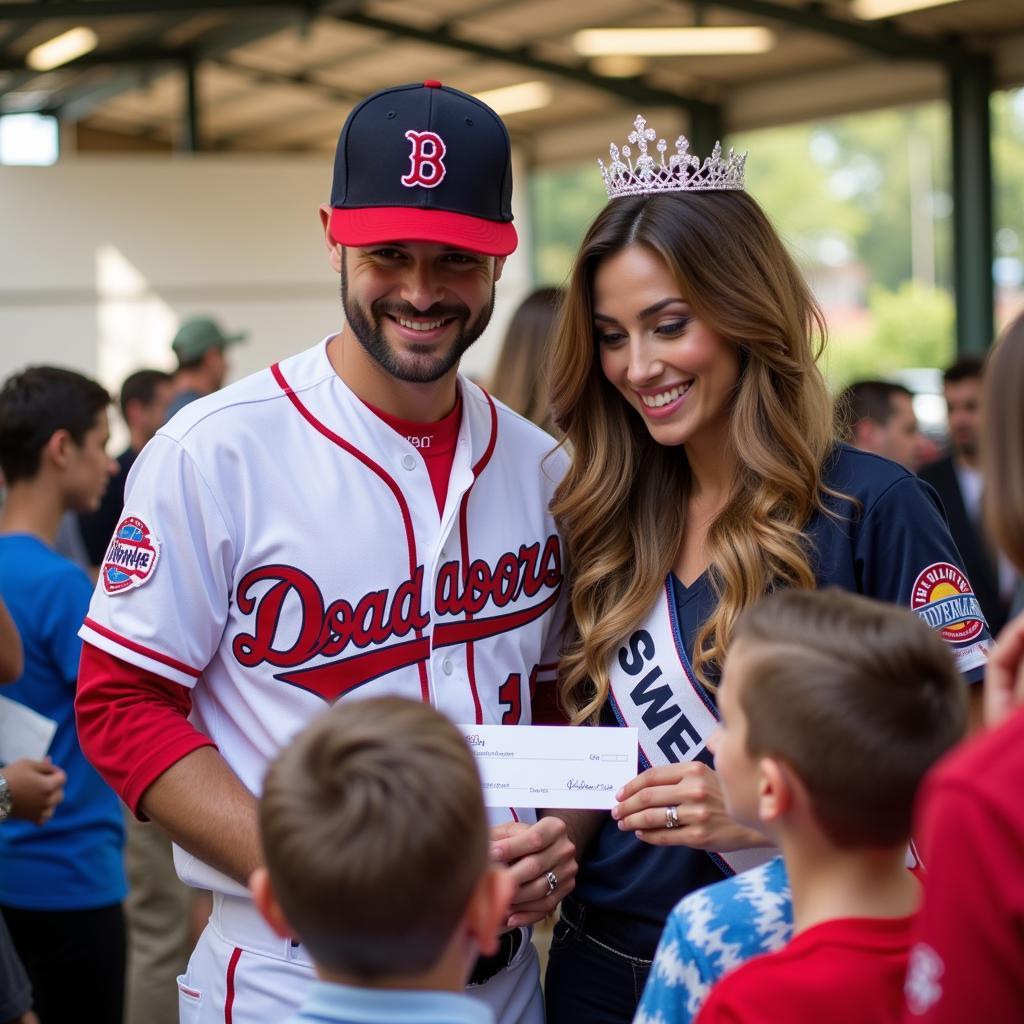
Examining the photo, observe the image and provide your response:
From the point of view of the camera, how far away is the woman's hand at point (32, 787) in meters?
2.74

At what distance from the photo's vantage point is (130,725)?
1.92 metres

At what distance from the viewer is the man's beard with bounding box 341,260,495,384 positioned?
2.07m

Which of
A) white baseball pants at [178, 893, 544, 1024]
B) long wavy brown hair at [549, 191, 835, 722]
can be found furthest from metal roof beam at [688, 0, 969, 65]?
white baseball pants at [178, 893, 544, 1024]

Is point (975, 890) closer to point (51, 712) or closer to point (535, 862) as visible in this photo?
point (535, 862)

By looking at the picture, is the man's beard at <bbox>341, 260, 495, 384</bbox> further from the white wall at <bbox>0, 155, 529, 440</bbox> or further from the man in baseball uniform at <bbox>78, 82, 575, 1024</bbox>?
the white wall at <bbox>0, 155, 529, 440</bbox>

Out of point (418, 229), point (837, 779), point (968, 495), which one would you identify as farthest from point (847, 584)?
point (968, 495)

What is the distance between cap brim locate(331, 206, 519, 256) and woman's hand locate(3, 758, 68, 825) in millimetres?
1329

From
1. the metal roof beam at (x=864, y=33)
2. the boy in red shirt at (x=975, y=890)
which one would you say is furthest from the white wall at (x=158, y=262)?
the boy in red shirt at (x=975, y=890)

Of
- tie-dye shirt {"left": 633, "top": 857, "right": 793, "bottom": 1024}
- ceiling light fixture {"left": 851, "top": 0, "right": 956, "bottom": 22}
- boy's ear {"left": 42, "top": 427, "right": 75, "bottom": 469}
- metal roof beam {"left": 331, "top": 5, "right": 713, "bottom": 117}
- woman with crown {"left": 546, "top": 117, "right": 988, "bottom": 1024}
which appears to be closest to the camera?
tie-dye shirt {"left": 633, "top": 857, "right": 793, "bottom": 1024}

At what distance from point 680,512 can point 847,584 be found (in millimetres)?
365

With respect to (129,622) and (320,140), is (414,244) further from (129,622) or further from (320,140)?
(320,140)

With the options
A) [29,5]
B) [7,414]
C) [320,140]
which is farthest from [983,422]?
[320,140]

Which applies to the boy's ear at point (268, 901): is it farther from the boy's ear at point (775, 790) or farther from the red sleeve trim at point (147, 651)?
the red sleeve trim at point (147, 651)

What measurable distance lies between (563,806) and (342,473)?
1.94 ft
